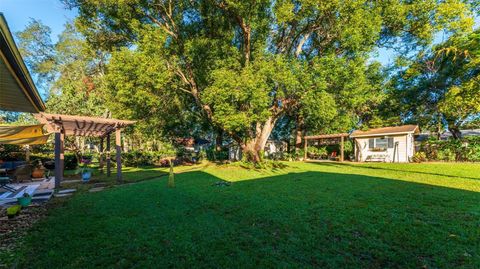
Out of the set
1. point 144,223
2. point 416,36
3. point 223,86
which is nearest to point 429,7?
point 416,36

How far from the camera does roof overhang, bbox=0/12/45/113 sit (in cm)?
274

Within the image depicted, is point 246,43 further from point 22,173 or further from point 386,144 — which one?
point 386,144

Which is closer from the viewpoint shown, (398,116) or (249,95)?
(249,95)

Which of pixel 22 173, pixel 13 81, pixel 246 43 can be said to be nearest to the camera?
pixel 13 81

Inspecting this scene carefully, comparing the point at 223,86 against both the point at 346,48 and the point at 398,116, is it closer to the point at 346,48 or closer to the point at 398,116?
the point at 346,48

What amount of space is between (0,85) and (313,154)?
24.8m

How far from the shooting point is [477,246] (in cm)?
351

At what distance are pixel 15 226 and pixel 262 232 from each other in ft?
16.2

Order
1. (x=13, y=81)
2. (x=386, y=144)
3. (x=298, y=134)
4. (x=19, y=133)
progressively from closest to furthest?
(x=13, y=81)
(x=19, y=133)
(x=386, y=144)
(x=298, y=134)

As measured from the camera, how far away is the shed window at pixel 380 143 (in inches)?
792

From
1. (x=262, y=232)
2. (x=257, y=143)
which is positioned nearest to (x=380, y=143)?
(x=257, y=143)

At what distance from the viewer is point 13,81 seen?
161 inches

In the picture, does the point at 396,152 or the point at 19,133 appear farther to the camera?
the point at 396,152

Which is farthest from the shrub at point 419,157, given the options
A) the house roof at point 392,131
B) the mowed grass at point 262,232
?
the mowed grass at point 262,232
